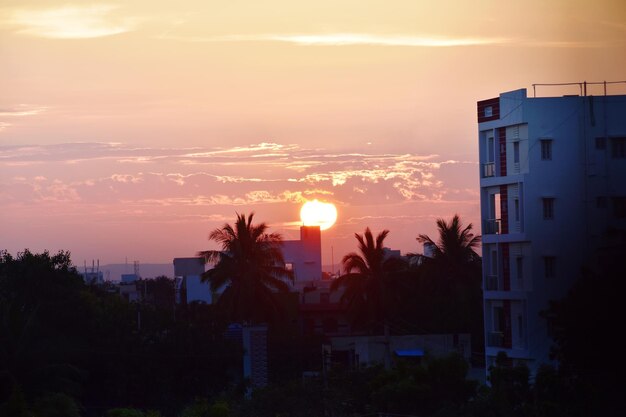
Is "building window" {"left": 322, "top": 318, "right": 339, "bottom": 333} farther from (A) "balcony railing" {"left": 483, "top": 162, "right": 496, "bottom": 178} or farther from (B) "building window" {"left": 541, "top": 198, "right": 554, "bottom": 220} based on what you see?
(B) "building window" {"left": 541, "top": 198, "right": 554, "bottom": 220}

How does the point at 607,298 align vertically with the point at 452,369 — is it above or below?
above

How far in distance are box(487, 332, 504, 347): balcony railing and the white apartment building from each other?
33cm

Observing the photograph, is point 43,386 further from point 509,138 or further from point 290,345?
point 509,138

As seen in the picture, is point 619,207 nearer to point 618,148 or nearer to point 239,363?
point 618,148

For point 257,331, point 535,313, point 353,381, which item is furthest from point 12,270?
point 535,313

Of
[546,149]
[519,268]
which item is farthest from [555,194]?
[519,268]

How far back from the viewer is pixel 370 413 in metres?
24.6

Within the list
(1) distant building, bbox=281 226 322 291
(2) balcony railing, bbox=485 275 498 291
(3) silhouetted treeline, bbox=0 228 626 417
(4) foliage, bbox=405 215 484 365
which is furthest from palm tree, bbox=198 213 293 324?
(1) distant building, bbox=281 226 322 291

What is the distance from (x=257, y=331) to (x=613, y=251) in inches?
601

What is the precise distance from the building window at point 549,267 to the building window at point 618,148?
2.95m

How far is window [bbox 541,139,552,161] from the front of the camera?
27688mm

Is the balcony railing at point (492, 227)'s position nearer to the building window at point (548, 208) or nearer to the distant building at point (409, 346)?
the building window at point (548, 208)

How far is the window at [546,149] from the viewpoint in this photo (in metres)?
27.7

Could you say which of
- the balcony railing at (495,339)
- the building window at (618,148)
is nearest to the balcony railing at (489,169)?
the building window at (618,148)
